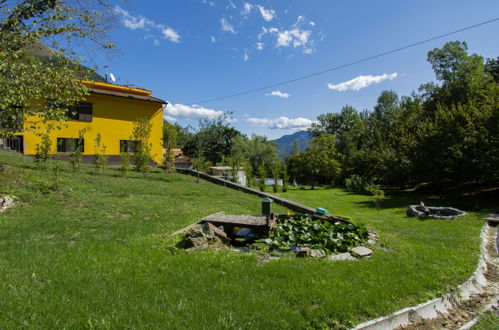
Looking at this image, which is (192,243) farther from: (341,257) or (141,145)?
(141,145)

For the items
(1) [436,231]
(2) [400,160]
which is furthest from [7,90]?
(2) [400,160]

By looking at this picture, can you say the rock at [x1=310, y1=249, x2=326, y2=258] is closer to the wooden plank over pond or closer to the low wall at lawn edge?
the wooden plank over pond

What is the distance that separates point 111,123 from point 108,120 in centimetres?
31

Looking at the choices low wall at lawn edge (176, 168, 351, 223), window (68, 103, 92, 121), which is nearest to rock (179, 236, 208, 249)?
low wall at lawn edge (176, 168, 351, 223)

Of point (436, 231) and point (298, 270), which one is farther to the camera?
point (436, 231)

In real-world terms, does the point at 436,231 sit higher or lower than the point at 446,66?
lower

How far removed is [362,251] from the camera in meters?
5.73

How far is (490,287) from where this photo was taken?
4.86 meters

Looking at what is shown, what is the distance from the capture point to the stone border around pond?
130 inches

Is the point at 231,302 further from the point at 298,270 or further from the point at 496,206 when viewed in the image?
the point at 496,206

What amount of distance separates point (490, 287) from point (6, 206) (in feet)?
34.4

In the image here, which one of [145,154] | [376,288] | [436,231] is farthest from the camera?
[145,154]

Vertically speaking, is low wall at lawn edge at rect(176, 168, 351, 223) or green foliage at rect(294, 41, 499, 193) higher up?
green foliage at rect(294, 41, 499, 193)

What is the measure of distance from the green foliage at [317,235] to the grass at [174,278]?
25.7 inches
